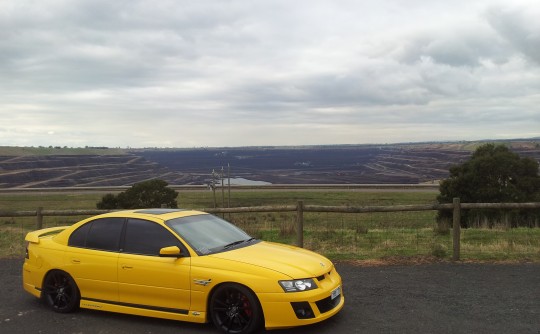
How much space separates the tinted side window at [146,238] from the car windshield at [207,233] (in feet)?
0.44

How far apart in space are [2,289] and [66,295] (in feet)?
7.16

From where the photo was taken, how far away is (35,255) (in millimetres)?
6781

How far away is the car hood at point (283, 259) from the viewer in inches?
216

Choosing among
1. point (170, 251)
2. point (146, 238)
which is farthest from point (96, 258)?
point (170, 251)

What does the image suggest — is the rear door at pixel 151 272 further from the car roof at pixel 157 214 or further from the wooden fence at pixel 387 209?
the wooden fence at pixel 387 209

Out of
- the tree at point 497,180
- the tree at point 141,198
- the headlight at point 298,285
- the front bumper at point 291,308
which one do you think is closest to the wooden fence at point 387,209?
the headlight at point 298,285

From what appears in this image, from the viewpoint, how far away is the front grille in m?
5.42

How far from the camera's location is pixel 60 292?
650cm

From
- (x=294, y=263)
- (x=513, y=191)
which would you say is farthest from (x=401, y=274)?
(x=513, y=191)

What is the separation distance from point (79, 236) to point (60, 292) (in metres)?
0.77

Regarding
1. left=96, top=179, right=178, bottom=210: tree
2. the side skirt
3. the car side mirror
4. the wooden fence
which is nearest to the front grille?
the side skirt

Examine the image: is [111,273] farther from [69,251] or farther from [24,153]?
[24,153]

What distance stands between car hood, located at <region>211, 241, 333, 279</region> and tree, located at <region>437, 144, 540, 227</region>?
2329cm

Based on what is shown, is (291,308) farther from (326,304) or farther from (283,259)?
(283,259)
